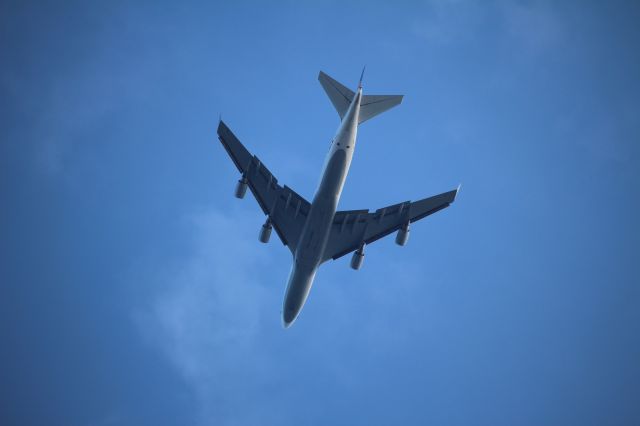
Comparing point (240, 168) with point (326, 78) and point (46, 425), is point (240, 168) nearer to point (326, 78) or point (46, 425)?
point (326, 78)

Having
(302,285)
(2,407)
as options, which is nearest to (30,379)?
(2,407)

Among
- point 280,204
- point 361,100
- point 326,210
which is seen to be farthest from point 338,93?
point 280,204

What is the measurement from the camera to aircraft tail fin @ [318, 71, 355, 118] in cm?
3117

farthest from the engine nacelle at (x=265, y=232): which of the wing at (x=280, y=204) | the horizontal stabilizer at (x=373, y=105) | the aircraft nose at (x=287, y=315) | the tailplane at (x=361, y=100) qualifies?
A: the horizontal stabilizer at (x=373, y=105)

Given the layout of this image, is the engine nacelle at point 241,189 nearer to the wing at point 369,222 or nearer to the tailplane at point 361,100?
the wing at point 369,222

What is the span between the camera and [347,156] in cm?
2866

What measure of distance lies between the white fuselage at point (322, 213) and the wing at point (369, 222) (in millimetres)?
2146

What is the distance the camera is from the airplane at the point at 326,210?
29.3m

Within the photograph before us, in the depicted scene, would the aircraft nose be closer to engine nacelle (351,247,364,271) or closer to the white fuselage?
the white fuselage

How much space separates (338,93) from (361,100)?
1.91 metres

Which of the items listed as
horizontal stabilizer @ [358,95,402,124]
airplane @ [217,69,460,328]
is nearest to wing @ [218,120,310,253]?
airplane @ [217,69,460,328]

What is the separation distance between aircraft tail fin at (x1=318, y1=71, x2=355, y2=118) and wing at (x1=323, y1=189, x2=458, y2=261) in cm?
756

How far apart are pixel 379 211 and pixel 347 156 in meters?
7.23

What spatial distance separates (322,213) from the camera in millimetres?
30609
